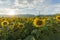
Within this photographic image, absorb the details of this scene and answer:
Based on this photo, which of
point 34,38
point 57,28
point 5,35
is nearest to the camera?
point 34,38

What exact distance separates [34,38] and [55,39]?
315mm

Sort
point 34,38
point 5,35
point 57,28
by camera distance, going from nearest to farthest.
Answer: point 34,38 → point 57,28 → point 5,35

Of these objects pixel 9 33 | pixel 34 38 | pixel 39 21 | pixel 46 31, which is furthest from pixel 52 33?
pixel 9 33

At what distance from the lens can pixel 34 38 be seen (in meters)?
2.62

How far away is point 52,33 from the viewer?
8.88ft

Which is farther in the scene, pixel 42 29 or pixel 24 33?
pixel 24 33

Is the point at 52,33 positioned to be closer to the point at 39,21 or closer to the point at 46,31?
the point at 46,31

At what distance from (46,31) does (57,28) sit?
25cm

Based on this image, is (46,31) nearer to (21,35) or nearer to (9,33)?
(21,35)

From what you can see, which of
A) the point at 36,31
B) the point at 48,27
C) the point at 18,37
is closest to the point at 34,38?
the point at 36,31

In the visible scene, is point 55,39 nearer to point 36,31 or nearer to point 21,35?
point 36,31

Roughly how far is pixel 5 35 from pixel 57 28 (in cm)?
78

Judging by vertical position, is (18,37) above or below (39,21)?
below

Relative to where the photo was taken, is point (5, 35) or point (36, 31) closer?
point (36, 31)
